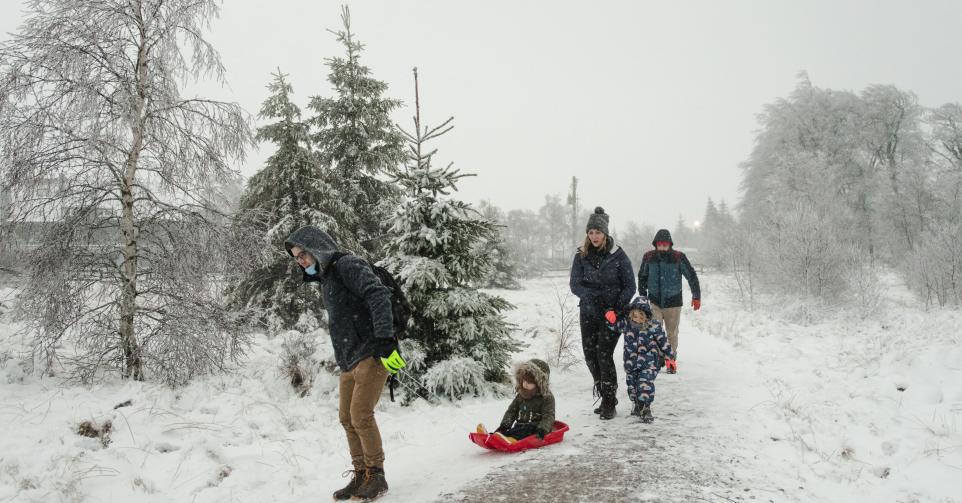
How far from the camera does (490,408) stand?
7.20 metres

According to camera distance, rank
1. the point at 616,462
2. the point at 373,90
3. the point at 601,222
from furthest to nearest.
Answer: the point at 373,90, the point at 601,222, the point at 616,462

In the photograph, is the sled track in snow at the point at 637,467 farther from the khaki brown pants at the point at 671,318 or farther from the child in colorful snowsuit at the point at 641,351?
the khaki brown pants at the point at 671,318

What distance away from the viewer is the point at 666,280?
361 inches

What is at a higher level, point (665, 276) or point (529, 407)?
point (665, 276)

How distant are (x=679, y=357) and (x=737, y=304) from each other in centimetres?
1690

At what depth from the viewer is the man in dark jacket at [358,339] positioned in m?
4.10

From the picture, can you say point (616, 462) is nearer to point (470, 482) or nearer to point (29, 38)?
point (470, 482)

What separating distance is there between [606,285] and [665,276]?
10.9ft

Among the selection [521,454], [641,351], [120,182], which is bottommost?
[521,454]

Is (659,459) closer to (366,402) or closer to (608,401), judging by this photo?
(608,401)

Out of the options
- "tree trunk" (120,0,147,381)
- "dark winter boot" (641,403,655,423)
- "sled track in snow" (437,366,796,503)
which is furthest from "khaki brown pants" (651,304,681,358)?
"tree trunk" (120,0,147,381)

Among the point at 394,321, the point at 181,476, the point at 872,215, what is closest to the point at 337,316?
the point at 394,321

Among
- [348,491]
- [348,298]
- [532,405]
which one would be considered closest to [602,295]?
[532,405]

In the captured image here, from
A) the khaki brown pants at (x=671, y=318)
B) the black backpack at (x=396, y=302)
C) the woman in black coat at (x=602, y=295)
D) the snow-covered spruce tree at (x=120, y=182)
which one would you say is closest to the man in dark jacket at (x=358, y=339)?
the black backpack at (x=396, y=302)
